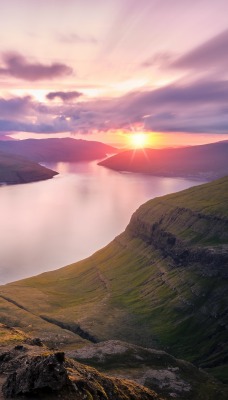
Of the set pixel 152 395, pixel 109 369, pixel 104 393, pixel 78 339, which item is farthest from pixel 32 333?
pixel 104 393

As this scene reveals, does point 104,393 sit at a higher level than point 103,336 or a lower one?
higher

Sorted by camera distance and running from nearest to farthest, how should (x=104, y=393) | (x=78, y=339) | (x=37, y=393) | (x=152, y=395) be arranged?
(x=37, y=393), (x=104, y=393), (x=152, y=395), (x=78, y=339)

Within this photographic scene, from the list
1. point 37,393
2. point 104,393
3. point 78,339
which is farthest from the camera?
point 78,339

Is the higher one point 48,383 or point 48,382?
point 48,382

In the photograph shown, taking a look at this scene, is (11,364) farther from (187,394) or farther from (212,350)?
(212,350)

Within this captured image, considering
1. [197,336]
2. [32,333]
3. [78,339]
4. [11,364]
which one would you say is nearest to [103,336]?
[78,339]

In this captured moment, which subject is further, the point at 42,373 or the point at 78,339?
the point at 78,339

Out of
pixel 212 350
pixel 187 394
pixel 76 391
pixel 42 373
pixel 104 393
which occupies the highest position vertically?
pixel 42 373

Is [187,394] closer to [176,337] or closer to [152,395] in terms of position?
[152,395]

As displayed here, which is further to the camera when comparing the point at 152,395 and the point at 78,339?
the point at 78,339
